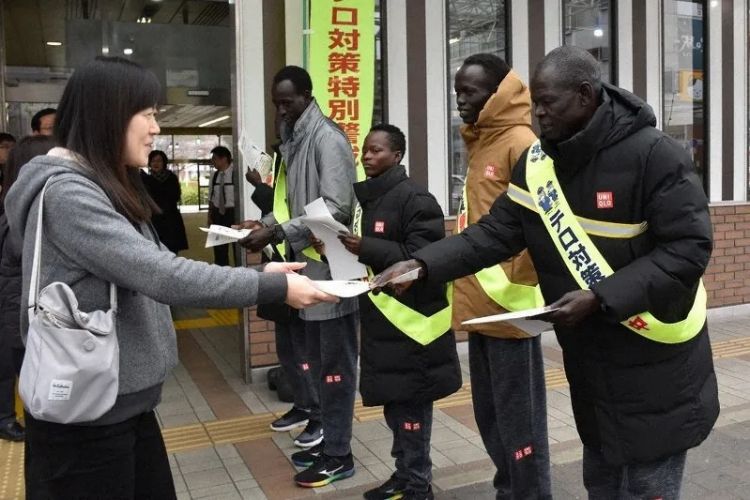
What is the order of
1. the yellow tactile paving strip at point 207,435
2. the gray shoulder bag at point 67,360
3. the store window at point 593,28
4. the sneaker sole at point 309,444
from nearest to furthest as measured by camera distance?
1. the gray shoulder bag at point 67,360
2. the yellow tactile paving strip at point 207,435
3. the sneaker sole at point 309,444
4. the store window at point 593,28

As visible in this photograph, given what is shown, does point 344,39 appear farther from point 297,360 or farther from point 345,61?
point 297,360

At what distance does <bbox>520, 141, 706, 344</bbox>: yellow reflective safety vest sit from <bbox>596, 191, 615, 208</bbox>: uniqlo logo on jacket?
0.06 metres

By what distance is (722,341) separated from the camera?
7285 mm

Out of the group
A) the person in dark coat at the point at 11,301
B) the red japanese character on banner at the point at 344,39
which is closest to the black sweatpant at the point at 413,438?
the person in dark coat at the point at 11,301

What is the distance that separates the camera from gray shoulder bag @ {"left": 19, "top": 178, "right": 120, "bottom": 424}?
198 cm

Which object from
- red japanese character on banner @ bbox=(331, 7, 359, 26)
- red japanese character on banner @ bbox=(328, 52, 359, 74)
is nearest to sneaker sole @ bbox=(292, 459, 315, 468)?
red japanese character on banner @ bbox=(328, 52, 359, 74)

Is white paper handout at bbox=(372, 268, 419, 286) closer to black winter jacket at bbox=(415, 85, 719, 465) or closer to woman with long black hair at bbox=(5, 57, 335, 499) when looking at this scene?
woman with long black hair at bbox=(5, 57, 335, 499)

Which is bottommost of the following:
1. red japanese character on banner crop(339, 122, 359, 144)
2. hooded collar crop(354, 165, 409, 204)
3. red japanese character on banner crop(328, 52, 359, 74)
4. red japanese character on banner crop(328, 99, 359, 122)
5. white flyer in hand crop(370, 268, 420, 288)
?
white flyer in hand crop(370, 268, 420, 288)

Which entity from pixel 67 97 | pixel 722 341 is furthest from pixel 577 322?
pixel 722 341

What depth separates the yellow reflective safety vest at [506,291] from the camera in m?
3.25

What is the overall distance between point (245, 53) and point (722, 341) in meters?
5.15

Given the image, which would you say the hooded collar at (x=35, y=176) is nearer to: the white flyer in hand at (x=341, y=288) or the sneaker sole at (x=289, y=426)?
the white flyer in hand at (x=341, y=288)

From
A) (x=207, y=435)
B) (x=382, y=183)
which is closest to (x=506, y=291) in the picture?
(x=382, y=183)

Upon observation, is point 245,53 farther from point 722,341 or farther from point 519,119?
point 722,341
